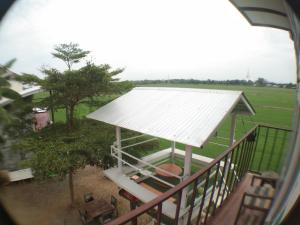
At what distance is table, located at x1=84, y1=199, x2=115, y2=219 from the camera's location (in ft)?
11.7

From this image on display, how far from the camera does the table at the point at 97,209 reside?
3553 mm

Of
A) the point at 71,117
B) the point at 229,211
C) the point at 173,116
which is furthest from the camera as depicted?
the point at 71,117

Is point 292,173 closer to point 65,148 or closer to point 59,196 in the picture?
point 65,148

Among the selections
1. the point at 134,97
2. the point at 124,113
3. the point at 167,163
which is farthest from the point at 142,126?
the point at 167,163

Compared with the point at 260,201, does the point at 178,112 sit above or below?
above

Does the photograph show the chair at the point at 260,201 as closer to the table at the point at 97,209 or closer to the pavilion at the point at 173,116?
the pavilion at the point at 173,116

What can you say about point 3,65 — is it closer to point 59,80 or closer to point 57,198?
point 59,80

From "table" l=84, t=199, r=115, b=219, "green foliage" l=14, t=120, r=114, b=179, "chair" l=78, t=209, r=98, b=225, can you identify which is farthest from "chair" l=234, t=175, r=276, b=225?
"chair" l=78, t=209, r=98, b=225

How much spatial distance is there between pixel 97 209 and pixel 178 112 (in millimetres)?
3004

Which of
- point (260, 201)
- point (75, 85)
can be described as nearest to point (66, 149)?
point (75, 85)

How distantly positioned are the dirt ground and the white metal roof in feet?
8.52

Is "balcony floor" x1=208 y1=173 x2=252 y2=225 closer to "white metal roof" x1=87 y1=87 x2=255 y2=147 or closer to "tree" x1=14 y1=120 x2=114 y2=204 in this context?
"white metal roof" x1=87 y1=87 x2=255 y2=147

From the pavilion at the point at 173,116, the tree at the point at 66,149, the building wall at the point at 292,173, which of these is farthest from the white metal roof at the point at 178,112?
the building wall at the point at 292,173

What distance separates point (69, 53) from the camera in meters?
2.91
